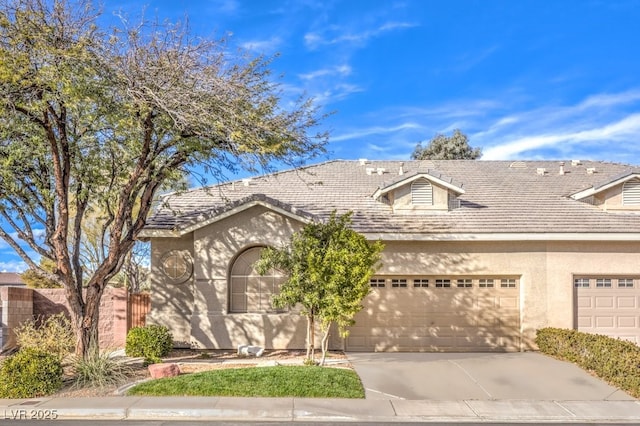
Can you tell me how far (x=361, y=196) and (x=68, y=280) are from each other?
946 cm

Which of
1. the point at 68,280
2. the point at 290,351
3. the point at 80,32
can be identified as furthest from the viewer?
the point at 290,351

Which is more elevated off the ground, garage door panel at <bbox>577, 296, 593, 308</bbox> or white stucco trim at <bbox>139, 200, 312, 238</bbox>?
white stucco trim at <bbox>139, 200, 312, 238</bbox>

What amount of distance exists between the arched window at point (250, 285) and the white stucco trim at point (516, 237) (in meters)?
3.20

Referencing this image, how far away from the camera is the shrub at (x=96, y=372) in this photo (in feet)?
36.4

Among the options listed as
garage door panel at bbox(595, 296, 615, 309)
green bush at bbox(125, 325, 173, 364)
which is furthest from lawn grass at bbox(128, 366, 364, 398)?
garage door panel at bbox(595, 296, 615, 309)

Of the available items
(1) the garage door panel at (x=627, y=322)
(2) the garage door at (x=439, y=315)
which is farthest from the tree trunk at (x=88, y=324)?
(1) the garage door panel at (x=627, y=322)

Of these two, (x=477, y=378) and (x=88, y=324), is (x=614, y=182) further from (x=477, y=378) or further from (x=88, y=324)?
(x=88, y=324)

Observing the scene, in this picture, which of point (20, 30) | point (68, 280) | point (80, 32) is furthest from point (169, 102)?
point (68, 280)

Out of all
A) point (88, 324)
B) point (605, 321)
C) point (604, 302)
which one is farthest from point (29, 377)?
point (604, 302)

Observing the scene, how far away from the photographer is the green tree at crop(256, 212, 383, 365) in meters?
12.4

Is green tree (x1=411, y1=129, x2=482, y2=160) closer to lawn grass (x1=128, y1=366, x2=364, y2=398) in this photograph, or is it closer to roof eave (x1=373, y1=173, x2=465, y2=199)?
roof eave (x1=373, y1=173, x2=465, y2=199)

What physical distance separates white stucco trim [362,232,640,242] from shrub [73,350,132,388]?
7588 millimetres

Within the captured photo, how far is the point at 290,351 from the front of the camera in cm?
1569

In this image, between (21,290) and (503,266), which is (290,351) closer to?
(503,266)
